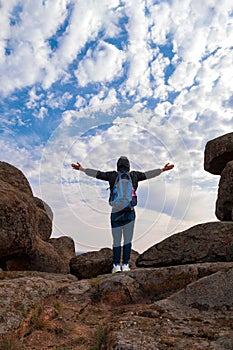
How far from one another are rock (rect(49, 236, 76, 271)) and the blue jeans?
15499 mm

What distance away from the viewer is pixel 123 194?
14102mm

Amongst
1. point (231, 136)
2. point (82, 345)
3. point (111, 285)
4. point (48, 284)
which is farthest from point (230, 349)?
point (231, 136)

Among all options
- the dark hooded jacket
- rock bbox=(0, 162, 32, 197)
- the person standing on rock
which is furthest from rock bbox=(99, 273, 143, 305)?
rock bbox=(0, 162, 32, 197)

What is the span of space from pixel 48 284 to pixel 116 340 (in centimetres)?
442

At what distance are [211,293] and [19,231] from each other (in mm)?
10147

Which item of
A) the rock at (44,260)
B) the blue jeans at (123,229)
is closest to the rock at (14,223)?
the rock at (44,260)

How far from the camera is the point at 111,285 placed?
10078mm

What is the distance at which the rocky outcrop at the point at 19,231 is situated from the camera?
571 inches

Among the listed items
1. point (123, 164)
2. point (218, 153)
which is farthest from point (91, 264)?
point (218, 153)

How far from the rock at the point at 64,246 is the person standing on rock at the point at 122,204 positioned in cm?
1552

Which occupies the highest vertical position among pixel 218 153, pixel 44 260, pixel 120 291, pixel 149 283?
pixel 218 153

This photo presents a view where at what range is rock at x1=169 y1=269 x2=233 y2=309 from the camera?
7641 mm

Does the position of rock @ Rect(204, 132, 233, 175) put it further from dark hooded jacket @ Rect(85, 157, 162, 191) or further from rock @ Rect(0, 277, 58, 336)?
rock @ Rect(0, 277, 58, 336)

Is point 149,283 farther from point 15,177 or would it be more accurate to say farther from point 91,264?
point 15,177
